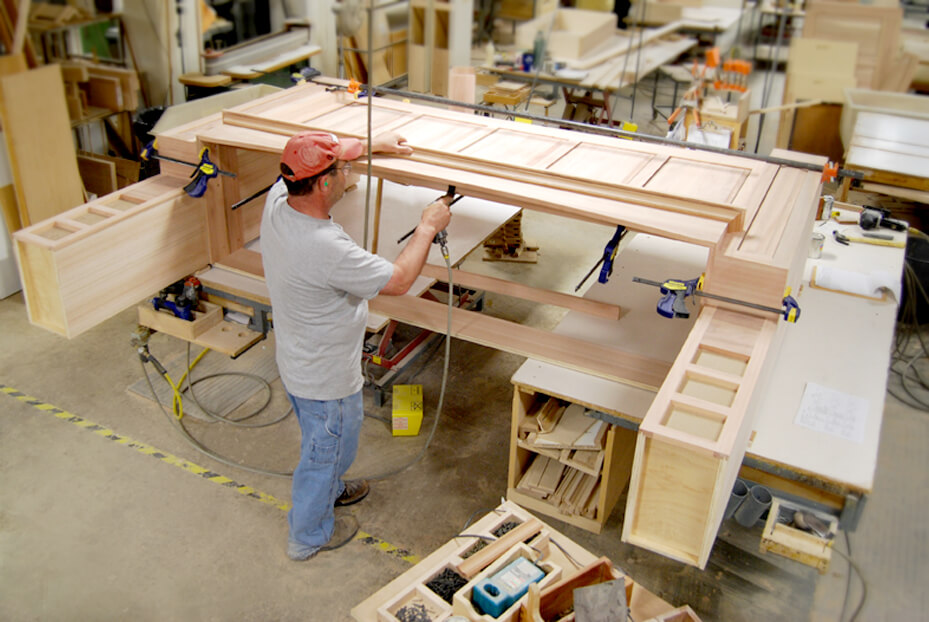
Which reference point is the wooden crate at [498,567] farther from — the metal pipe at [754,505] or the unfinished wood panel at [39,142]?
the unfinished wood panel at [39,142]

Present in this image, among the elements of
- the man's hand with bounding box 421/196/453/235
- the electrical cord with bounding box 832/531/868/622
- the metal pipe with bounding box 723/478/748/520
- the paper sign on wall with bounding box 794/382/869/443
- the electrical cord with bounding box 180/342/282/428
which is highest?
the man's hand with bounding box 421/196/453/235

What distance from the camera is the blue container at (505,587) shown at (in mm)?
2309

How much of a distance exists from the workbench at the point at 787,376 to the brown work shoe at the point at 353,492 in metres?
0.71

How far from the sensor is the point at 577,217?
2869 mm

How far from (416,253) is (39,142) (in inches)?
131

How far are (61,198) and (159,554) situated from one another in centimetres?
287

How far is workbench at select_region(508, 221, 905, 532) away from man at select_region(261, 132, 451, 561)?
0.75m

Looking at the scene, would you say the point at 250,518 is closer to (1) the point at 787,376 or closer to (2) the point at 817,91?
(1) the point at 787,376

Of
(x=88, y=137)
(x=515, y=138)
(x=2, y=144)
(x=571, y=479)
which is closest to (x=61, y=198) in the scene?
(x=2, y=144)

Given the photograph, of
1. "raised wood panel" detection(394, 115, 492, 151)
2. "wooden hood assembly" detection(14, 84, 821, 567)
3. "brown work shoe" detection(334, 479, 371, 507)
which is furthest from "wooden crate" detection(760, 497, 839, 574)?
"raised wood panel" detection(394, 115, 492, 151)

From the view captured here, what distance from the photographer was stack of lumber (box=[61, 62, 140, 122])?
5.16 metres

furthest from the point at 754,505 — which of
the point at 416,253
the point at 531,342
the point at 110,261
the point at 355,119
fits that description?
the point at 110,261

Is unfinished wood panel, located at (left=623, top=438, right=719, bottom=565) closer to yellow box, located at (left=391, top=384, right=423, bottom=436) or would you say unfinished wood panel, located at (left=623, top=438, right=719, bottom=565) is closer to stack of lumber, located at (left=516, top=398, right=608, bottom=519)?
stack of lumber, located at (left=516, top=398, right=608, bottom=519)

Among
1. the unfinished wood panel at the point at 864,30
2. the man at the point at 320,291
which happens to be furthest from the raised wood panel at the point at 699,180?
the unfinished wood panel at the point at 864,30
